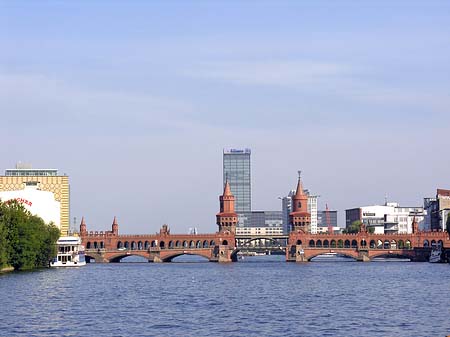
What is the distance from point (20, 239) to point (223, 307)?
2774 inches

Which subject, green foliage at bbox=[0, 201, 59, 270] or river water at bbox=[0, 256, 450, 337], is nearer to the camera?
river water at bbox=[0, 256, 450, 337]

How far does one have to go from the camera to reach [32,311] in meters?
86.6

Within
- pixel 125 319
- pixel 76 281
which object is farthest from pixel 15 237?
pixel 125 319

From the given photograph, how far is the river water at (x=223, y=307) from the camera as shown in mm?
73875

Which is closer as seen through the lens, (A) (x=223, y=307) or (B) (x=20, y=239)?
Result: (A) (x=223, y=307)

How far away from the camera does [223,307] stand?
93.3 meters

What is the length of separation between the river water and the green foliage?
10.00 metres

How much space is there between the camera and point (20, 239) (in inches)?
6156

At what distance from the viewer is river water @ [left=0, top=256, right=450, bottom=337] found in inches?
2908

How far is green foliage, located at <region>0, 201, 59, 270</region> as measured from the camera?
488 feet

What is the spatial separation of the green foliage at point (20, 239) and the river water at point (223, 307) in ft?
32.8

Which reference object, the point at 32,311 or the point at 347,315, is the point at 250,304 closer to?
the point at 347,315

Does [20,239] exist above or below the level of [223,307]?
above

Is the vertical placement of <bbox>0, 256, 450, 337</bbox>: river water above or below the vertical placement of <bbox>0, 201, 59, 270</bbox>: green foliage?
below
